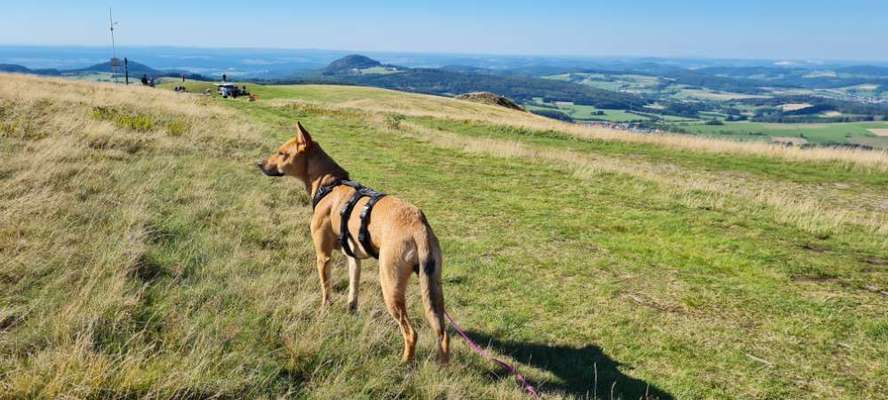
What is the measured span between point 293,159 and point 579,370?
443 cm

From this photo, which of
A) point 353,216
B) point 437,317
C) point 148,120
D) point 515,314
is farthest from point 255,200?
point 148,120

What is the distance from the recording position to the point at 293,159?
6.89 meters

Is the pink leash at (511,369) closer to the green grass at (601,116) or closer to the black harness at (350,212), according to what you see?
the black harness at (350,212)

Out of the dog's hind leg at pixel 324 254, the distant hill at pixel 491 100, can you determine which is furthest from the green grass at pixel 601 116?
the dog's hind leg at pixel 324 254

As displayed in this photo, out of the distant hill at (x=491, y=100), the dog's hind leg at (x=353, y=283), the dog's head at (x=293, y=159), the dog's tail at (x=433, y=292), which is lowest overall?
the dog's hind leg at (x=353, y=283)

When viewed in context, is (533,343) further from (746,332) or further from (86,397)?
(86,397)

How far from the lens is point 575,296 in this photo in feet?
23.6

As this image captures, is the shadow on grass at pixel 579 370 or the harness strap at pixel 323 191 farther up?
the harness strap at pixel 323 191

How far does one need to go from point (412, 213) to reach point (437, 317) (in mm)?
1058

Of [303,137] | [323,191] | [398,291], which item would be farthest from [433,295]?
[303,137]

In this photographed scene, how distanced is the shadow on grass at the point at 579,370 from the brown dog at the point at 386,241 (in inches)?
52.0

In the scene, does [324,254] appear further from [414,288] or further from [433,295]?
[433,295]

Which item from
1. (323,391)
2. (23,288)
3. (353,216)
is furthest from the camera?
(353,216)

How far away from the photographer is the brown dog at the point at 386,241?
460 centimetres
